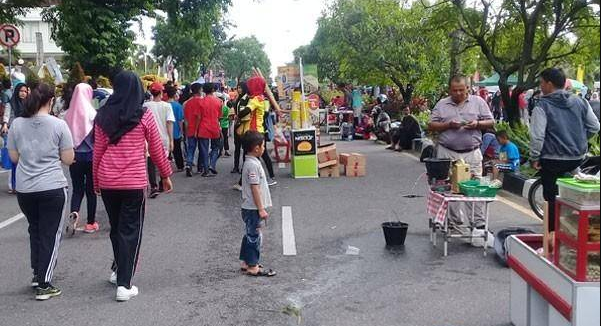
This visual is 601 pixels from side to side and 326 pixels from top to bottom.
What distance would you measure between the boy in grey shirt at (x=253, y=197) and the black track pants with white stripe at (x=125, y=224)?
96 centimetres

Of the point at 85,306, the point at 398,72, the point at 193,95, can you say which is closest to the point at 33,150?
the point at 85,306

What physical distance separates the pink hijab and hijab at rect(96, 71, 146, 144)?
2.28 metres

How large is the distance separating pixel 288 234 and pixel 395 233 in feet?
4.65

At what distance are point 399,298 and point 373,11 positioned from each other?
21989mm

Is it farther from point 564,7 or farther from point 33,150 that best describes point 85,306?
point 564,7

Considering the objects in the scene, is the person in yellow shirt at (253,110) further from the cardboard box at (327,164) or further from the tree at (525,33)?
the tree at (525,33)

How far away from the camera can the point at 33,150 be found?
575 centimetres

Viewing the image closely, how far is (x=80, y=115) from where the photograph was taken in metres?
7.82

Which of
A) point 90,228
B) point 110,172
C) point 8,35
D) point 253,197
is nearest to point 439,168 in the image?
point 253,197

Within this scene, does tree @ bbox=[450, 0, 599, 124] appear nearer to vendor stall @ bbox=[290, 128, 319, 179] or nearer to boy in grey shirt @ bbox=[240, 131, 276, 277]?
vendor stall @ bbox=[290, 128, 319, 179]

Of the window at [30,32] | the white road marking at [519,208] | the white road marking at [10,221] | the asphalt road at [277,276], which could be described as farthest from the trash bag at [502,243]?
the window at [30,32]

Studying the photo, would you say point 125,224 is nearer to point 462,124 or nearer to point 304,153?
point 462,124

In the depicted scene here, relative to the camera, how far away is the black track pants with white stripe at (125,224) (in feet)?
18.7

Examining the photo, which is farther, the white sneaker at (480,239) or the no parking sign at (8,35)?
the no parking sign at (8,35)
